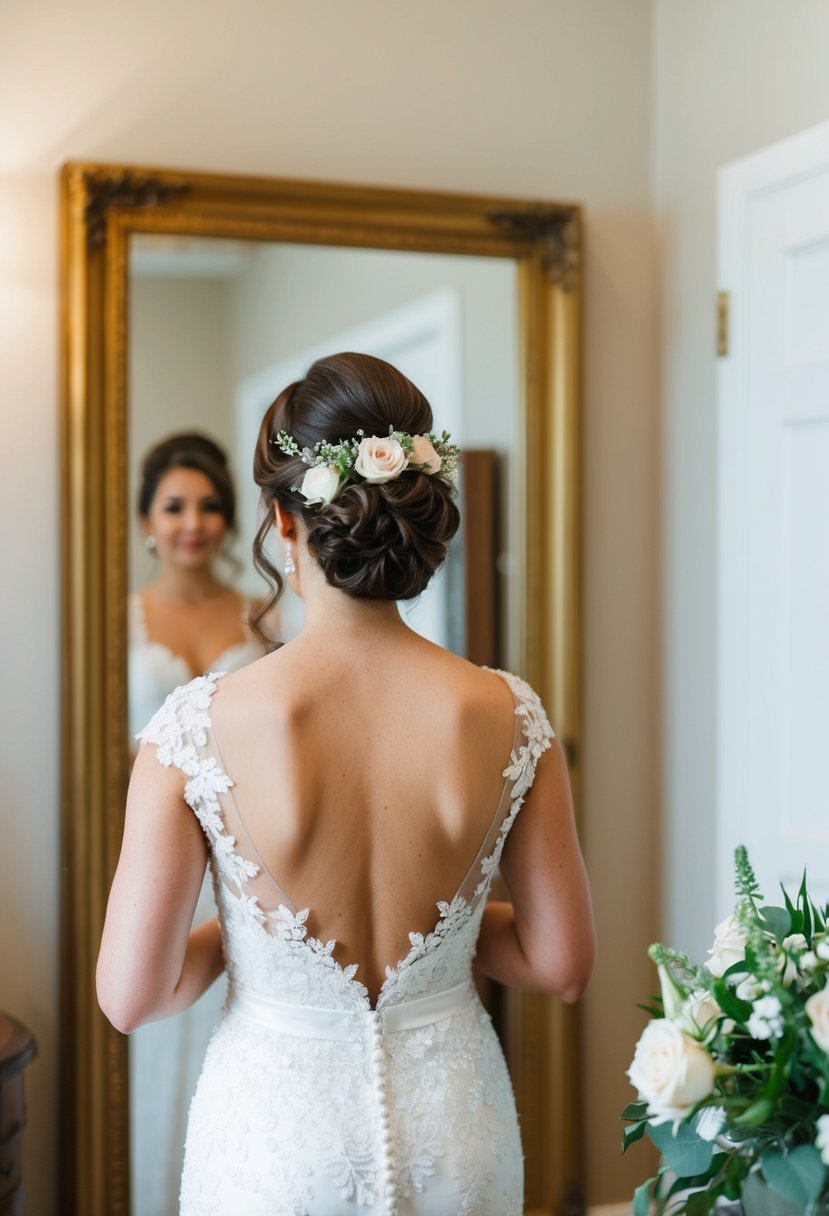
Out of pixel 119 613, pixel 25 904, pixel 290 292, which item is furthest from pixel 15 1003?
pixel 290 292

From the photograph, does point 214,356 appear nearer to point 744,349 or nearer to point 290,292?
point 290,292

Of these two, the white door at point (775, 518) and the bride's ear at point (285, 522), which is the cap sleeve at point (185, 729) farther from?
the white door at point (775, 518)

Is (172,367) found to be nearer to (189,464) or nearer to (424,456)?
(189,464)

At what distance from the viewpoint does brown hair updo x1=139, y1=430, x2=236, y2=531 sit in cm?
241

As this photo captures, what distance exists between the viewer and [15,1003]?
241 centimetres

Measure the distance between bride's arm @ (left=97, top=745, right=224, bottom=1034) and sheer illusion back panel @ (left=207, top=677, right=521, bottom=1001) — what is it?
6cm

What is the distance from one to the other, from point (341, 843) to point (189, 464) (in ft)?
3.69

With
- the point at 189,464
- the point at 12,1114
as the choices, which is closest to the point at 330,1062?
the point at 12,1114

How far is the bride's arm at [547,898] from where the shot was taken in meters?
1.66

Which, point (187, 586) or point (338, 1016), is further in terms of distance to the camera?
point (187, 586)

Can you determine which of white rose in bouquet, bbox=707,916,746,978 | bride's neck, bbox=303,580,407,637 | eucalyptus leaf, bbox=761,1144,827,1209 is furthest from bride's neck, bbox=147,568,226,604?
eucalyptus leaf, bbox=761,1144,827,1209

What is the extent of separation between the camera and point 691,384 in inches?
109

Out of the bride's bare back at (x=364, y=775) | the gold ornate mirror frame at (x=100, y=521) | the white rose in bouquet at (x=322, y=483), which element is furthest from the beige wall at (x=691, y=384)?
the white rose in bouquet at (x=322, y=483)

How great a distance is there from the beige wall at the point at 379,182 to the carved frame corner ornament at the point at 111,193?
9 cm
